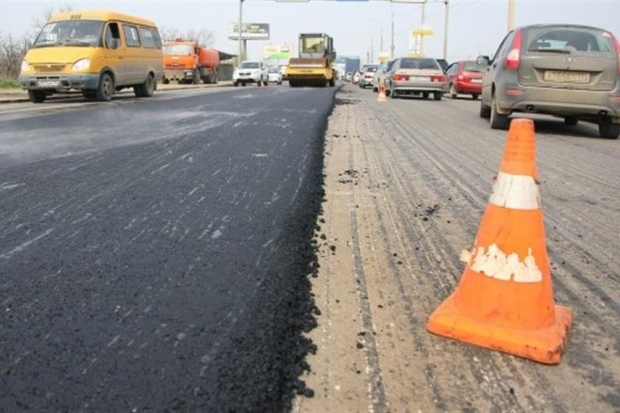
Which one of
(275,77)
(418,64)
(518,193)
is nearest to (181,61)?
(275,77)

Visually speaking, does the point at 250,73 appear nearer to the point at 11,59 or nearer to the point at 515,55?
the point at 11,59

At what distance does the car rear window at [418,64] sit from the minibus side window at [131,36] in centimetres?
902

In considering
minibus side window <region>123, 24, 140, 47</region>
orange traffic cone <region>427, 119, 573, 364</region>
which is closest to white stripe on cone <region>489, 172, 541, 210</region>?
orange traffic cone <region>427, 119, 573, 364</region>

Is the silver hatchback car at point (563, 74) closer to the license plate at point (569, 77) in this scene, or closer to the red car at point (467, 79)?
the license plate at point (569, 77)

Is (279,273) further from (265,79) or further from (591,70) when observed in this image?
(265,79)

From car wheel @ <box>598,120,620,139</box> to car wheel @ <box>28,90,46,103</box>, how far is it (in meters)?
12.4

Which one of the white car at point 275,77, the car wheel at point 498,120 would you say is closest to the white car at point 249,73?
the white car at point 275,77

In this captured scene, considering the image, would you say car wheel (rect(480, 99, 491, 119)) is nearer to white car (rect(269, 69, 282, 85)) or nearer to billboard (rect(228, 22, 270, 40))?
white car (rect(269, 69, 282, 85))

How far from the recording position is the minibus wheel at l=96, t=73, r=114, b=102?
13.9 meters

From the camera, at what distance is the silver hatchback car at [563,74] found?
25.5 feet

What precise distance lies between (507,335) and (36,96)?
46.9ft

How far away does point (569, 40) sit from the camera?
806cm

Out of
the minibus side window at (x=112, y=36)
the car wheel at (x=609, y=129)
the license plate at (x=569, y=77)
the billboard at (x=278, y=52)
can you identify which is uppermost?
the billboard at (x=278, y=52)

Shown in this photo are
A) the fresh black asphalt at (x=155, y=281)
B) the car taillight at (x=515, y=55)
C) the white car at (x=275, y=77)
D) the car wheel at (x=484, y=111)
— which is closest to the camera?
the fresh black asphalt at (x=155, y=281)
